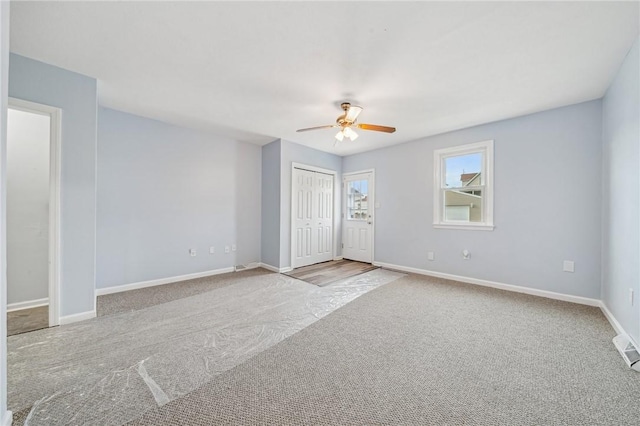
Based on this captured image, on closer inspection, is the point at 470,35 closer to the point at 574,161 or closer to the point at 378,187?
the point at 574,161

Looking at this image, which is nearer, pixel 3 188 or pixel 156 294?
pixel 3 188

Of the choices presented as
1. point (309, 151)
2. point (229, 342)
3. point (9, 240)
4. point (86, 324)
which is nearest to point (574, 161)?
point (309, 151)

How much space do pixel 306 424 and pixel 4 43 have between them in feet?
8.06

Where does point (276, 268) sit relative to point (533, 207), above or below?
below

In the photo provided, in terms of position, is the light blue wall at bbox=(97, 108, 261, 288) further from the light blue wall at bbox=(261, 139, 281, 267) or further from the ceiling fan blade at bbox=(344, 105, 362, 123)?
the ceiling fan blade at bbox=(344, 105, 362, 123)

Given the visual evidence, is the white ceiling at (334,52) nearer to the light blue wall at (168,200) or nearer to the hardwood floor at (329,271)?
the light blue wall at (168,200)

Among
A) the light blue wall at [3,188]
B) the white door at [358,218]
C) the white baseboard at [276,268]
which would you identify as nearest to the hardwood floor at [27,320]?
the light blue wall at [3,188]

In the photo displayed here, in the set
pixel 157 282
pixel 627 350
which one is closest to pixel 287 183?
pixel 157 282

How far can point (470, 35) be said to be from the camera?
1933 mm

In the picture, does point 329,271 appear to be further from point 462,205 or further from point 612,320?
point 612,320

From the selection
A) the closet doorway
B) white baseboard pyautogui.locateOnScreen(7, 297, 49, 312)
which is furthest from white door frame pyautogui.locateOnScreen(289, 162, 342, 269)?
white baseboard pyautogui.locateOnScreen(7, 297, 49, 312)

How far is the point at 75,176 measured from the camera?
8.38 ft

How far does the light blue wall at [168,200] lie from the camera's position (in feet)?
11.4

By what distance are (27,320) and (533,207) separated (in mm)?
6212
